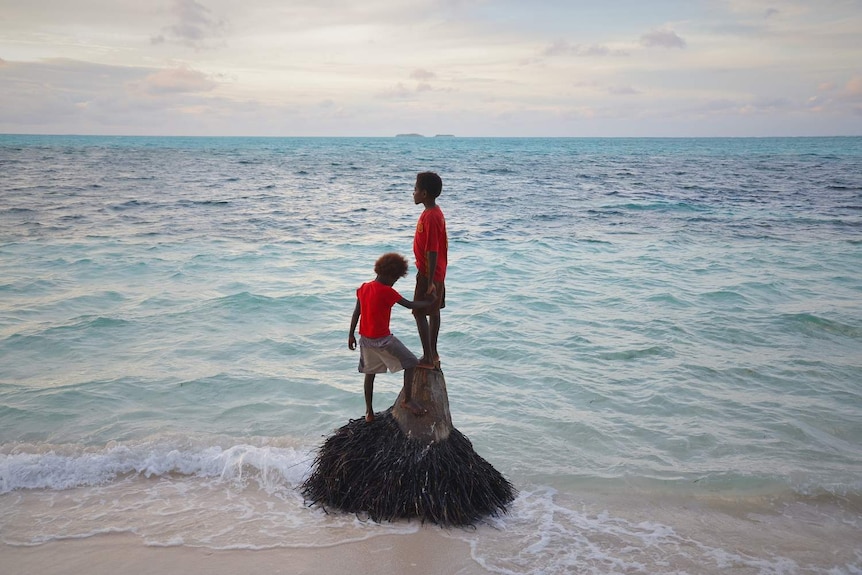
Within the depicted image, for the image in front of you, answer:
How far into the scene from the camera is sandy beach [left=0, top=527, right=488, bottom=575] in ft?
16.0

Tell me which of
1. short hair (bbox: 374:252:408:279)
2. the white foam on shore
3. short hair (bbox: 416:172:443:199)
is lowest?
the white foam on shore

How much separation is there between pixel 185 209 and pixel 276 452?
21472 millimetres

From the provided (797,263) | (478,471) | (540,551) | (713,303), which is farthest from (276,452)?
(797,263)

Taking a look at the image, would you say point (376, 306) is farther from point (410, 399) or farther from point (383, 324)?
point (410, 399)

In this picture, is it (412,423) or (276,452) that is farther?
(276,452)

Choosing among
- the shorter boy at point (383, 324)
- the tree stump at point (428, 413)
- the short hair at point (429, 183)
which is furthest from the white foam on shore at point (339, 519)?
the short hair at point (429, 183)

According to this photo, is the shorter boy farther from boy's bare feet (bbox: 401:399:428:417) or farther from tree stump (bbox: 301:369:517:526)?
tree stump (bbox: 301:369:517:526)

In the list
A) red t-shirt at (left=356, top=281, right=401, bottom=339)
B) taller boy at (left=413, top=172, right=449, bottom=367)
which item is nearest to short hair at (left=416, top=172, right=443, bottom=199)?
taller boy at (left=413, top=172, right=449, bottom=367)

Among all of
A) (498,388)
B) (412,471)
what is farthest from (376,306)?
(498,388)

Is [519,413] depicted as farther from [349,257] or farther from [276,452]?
[349,257]

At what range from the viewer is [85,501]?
5.89m

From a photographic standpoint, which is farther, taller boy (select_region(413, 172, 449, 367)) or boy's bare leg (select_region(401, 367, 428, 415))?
boy's bare leg (select_region(401, 367, 428, 415))

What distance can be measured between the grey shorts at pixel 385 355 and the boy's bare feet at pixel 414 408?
0.94ft

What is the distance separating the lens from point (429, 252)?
541cm
